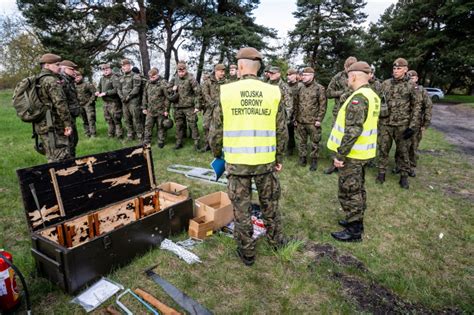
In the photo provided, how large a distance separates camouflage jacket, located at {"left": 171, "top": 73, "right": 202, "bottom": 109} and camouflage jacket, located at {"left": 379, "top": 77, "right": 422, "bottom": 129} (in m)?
4.48

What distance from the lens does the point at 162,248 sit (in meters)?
3.48

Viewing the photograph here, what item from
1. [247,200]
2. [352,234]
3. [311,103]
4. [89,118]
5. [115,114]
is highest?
[311,103]

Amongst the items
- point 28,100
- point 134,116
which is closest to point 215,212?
point 28,100

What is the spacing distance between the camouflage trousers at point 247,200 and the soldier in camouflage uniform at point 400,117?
3761mm

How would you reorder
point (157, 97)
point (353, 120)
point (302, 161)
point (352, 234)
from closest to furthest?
1. point (353, 120)
2. point (352, 234)
3. point (302, 161)
4. point (157, 97)

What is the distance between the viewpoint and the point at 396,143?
19.8 feet

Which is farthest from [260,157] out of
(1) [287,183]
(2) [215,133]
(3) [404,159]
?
(3) [404,159]

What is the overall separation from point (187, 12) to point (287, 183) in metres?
17.1

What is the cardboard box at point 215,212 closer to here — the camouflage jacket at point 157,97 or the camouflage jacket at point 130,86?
the camouflage jacket at point 157,97

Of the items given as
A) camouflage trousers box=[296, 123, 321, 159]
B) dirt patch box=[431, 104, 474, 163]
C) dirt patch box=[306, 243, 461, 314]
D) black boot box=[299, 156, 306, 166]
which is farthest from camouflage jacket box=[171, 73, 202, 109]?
dirt patch box=[431, 104, 474, 163]

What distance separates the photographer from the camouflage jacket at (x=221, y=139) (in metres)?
3.02

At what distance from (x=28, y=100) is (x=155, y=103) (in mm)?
4058

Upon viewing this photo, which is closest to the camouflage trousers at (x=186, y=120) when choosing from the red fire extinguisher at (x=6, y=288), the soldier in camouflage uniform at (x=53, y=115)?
the soldier in camouflage uniform at (x=53, y=115)

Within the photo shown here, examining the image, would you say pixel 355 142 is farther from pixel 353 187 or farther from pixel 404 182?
pixel 404 182
